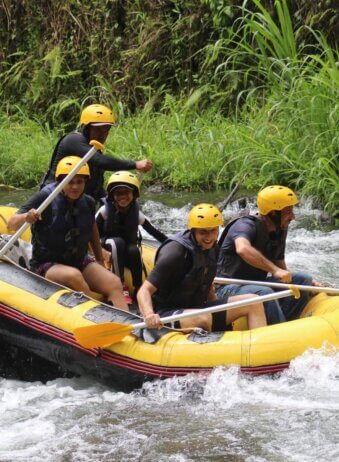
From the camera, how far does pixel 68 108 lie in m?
13.8

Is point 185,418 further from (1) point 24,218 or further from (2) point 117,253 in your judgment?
(2) point 117,253

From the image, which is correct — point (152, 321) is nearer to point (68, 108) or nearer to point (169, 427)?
point (169, 427)

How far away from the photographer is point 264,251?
589cm

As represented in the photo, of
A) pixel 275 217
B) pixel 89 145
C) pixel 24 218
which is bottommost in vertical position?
pixel 275 217

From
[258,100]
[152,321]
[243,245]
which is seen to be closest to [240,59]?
[258,100]

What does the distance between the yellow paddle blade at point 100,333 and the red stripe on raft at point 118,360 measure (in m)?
0.10

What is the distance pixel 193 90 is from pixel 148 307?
7.60 metres

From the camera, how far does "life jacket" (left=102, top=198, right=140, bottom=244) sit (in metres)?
6.53

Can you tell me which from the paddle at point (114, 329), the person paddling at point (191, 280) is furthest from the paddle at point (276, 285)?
the paddle at point (114, 329)

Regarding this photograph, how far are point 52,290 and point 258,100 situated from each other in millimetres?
6319

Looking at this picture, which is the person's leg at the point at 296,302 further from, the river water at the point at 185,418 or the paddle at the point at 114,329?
the river water at the point at 185,418

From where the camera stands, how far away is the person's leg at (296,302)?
19.4 feet

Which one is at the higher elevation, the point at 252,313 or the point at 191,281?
the point at 191,281

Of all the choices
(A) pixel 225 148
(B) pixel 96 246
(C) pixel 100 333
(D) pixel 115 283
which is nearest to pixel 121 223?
(B) pixel 96 246
